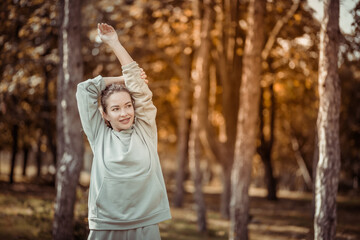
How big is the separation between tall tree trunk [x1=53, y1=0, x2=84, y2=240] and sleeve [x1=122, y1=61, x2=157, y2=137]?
3830 millimetres

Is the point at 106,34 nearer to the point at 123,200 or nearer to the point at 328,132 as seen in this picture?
the point at 123,200

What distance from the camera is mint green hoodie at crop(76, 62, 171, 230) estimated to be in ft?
11.1

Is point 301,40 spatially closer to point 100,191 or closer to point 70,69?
point 70,69

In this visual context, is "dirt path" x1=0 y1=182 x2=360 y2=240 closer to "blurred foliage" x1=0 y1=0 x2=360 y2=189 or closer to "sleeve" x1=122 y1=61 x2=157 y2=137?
"blurred foliage" x1=0 y1=0 x2=360 y2=189

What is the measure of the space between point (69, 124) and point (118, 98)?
397 centimetres

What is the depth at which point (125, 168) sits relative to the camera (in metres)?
3.47

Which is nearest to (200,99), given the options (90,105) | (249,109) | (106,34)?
(249,109)

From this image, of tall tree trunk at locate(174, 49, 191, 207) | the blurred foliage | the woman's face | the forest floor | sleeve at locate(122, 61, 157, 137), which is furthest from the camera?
tall tree trunk at locate(174, 49, 191, 207)

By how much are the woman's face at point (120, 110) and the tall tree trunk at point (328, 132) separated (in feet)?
11.2

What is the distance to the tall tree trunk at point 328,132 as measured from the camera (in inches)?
238

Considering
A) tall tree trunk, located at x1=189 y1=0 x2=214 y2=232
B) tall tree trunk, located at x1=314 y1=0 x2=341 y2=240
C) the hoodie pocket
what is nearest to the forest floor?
tall tree trunk, located at x1=189 y1=0 x2=214 y2=232

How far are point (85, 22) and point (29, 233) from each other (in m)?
4.73

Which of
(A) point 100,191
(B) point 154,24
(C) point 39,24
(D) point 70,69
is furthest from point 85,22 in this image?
(A) point 100,191

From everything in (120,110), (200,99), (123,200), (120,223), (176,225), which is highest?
(200,99)
